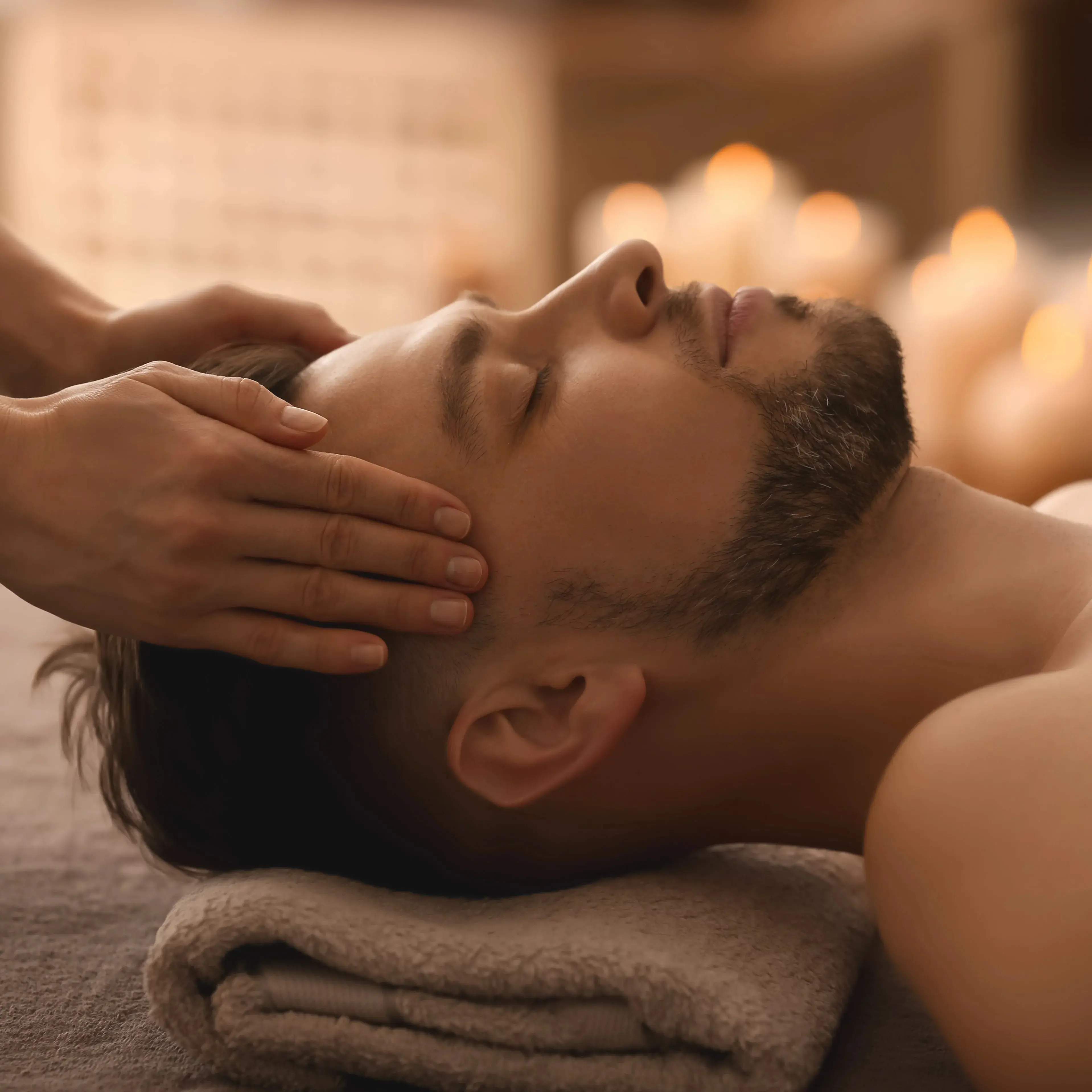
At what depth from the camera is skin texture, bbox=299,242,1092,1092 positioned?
0.89 meters

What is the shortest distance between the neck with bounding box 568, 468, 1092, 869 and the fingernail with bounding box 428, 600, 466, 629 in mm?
156

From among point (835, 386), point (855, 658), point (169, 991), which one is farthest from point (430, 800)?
point (835, 386)

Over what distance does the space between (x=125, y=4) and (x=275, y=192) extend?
1008 millimetres

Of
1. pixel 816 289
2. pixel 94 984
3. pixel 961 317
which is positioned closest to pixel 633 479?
pixel 94 984

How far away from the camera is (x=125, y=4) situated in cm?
522

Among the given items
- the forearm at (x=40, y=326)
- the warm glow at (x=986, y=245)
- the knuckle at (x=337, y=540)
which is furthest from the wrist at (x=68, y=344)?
the warm glow at (x=986, y=245)

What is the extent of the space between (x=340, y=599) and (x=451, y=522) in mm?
98

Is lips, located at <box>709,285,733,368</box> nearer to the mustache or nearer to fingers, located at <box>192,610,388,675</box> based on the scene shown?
the mustache

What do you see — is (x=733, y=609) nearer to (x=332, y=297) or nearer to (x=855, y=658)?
(x=855, y=658)

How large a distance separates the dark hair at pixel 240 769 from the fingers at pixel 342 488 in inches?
6.2

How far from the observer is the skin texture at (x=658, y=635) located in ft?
2.91

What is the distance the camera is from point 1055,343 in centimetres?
258

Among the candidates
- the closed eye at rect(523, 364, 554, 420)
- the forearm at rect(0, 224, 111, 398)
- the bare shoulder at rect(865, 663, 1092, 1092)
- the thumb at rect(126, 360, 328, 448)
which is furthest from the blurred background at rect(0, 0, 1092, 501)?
the bare shoulder at rect(865, 663, 1092, 1092)

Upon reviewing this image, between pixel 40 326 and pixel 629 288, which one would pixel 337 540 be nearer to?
pixel 629 288
